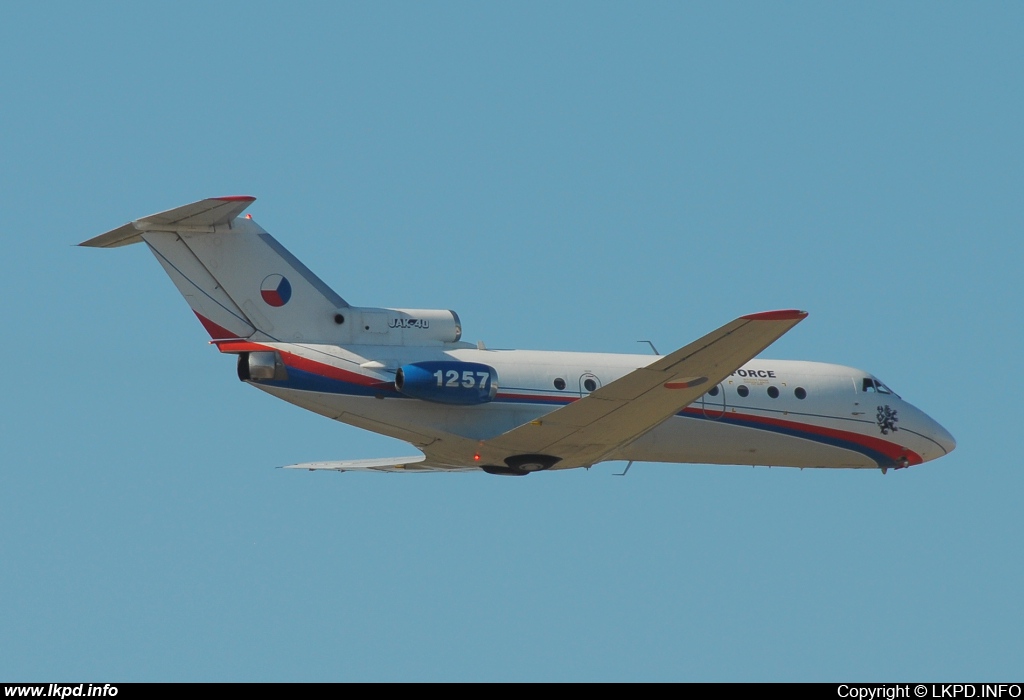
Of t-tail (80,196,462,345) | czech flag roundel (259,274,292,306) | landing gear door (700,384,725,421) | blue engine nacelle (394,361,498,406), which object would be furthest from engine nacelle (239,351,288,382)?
landing gear door (700,384,725,421)

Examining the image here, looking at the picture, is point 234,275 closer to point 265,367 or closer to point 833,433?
point 265,367

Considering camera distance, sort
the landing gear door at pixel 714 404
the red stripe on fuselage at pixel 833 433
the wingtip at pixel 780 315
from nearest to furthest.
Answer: the wingtip at pixel 780 315
the landing gear door at pixel 714 404
the red stripe on fuselage at pixel 833 433

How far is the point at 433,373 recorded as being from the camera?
83.5ft

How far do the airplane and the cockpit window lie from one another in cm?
290

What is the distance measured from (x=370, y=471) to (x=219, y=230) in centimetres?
773

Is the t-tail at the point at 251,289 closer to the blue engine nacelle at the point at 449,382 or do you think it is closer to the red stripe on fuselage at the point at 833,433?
the blue engine nacelle at the point at 449,382

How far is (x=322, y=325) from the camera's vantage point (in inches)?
1029

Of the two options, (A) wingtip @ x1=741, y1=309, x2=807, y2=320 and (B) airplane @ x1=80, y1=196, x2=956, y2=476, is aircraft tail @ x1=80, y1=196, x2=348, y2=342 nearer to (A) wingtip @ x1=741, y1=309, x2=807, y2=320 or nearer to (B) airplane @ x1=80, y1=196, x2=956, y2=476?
(B) airplane @ x1=80, y1=196, x2=956, y2=476

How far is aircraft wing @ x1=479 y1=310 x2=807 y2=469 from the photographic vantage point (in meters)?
23.1

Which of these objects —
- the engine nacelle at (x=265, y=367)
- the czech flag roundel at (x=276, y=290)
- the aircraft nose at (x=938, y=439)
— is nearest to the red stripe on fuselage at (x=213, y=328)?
the engine nacelle at (x=265, y=367)

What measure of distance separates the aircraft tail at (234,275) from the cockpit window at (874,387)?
11.1m

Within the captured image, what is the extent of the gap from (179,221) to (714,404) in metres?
10.7

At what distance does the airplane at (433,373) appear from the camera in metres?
25.1
